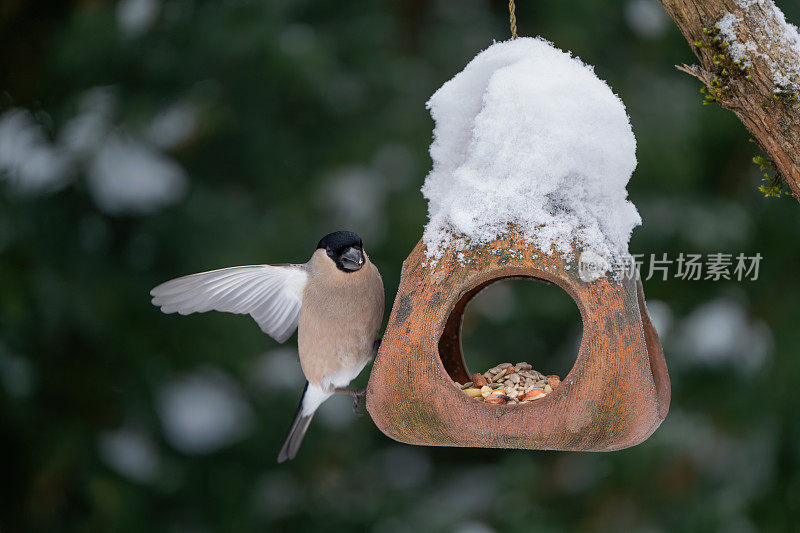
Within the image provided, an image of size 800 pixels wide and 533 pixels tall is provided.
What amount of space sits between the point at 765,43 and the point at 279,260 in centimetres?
337

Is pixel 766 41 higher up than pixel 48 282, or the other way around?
pixel 766 41

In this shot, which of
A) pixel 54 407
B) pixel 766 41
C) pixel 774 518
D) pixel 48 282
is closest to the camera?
pixel 766 41

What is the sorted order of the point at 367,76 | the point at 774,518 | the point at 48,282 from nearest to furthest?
the point at 48,282, the point at 774,518, the point at 367,76

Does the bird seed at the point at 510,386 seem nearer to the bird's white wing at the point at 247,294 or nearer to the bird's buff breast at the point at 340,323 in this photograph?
the bird's buff breast at the point at 340,323

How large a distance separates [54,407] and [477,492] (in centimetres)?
293

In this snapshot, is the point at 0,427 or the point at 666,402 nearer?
the point at 666,402

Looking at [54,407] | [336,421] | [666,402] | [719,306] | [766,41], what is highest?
[766,41]

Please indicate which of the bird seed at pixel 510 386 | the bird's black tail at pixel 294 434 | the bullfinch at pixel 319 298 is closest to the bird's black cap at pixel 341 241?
the bullfinch at pixel 319 298

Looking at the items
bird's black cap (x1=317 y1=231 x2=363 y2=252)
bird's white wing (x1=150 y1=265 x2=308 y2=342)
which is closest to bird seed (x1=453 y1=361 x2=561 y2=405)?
bird's black cap (x1=317 y1=231 x2=363 y2=252)

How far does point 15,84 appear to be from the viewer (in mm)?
4547

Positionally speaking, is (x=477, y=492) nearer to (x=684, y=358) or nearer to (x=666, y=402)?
(x=684, y=358)

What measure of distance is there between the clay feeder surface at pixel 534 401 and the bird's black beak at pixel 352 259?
0.26m

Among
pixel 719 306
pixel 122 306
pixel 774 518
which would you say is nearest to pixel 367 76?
pixel 122 306

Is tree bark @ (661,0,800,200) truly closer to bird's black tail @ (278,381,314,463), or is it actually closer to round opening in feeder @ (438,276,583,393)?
bird's black tail @ (278,381,314,463)
